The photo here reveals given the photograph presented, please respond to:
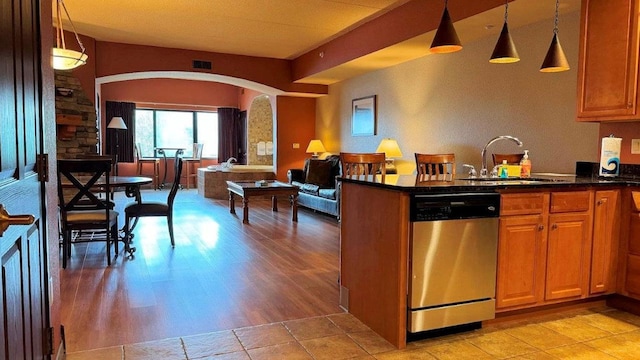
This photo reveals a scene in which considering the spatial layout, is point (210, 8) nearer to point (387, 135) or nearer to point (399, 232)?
point (387, 135)

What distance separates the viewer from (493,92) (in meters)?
4.89

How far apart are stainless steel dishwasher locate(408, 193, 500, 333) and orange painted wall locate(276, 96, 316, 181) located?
680cm

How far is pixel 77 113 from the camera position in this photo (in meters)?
6.74

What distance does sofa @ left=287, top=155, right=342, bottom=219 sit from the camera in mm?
6709

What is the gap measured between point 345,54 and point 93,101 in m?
4.04

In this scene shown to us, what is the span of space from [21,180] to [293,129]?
801 cm

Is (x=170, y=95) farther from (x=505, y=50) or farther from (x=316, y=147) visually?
(x=505, y=50)

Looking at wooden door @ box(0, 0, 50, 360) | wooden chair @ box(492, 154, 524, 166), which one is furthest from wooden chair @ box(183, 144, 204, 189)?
wooden door @ box(0, 0, 50, 360)

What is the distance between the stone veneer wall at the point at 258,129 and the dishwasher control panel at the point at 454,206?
9.22 m

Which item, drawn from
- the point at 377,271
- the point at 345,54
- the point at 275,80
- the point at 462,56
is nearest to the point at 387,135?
the point at 345,54

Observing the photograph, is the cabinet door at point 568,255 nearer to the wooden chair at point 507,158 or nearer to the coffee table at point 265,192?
the wooden chair at point 507,158

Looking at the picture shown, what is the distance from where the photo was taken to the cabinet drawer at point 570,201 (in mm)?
2807

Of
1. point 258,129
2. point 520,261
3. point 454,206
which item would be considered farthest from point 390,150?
point 258,129

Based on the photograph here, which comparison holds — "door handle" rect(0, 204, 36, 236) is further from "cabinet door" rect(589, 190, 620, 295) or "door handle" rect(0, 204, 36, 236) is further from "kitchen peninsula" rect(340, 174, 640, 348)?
"cabinet door" rect(589, 190, 620, 295)
